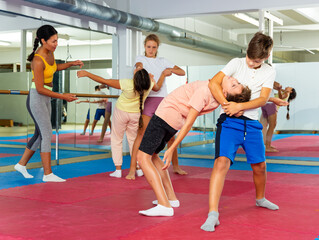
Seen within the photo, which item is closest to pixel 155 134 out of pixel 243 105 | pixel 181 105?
pixel 181 105

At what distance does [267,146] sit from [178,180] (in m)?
2.98

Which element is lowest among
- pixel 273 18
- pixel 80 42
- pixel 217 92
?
pixel 217 92


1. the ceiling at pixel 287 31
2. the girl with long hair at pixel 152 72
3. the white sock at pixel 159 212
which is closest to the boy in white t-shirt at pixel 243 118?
the white sock at pixel 159 212

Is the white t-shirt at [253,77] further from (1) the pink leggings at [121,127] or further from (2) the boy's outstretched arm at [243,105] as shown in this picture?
(1) the pink leggings at [121,127]

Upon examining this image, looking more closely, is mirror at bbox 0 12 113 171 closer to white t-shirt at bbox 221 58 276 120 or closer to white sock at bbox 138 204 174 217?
white sock at bbox 138 204 174 217

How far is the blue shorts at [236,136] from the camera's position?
3.66 meters

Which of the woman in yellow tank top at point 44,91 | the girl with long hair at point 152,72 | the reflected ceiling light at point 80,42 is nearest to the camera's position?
the woman in yellow tank top at point 44,91

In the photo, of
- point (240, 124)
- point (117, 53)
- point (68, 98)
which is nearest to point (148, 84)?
point (68, 98)

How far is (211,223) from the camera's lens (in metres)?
3.35

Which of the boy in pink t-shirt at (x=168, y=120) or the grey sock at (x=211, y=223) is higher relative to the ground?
the boy in pink t-shirt at (x=168, y=120)

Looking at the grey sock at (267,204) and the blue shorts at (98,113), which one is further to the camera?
the blue shorts at (98,113)

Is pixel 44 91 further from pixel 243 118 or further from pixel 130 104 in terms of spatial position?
pixel 243 118

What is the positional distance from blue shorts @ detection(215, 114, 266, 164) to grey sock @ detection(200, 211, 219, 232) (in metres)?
0.47

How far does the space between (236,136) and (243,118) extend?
154 mm
